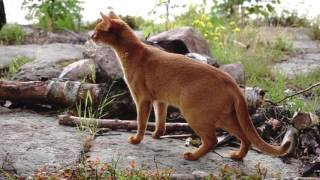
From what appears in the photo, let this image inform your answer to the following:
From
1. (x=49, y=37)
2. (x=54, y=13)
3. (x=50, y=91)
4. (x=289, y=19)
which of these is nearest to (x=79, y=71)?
(x=50, y=91)

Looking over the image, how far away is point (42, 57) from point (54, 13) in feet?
7.30

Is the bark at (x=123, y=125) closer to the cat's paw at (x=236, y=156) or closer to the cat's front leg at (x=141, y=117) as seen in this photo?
the cat's front leg at (x=141, y=117)

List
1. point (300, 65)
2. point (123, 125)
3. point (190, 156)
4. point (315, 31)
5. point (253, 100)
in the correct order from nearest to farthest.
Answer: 1. point (190, 156)
2. point (123, 125)
3. point (253, 100)
4. point (300, 65)
5. point (315, 31)

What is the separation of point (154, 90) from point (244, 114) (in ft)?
2.56

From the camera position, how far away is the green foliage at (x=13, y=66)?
684 cm

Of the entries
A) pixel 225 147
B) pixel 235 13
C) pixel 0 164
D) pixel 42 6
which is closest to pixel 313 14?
pixel 235 13

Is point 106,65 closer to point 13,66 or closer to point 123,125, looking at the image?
point 123,125

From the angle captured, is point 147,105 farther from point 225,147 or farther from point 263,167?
point 263,167

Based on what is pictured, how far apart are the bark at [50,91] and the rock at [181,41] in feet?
4.72

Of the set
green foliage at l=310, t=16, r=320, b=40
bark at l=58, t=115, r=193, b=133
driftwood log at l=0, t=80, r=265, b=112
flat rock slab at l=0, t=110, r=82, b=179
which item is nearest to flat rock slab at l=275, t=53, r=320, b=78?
green foliage at l=310, t=16, r=320, b=40

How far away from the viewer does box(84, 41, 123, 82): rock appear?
559 centimetres

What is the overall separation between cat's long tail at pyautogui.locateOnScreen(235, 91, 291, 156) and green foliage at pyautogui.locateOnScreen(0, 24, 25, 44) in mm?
5897

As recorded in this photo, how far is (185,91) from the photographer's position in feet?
13.9

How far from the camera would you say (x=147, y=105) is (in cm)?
460
